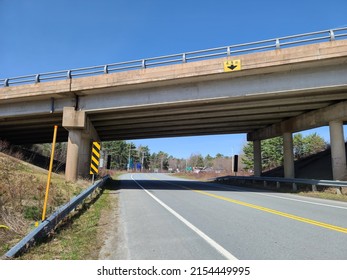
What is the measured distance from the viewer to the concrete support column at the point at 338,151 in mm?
18656

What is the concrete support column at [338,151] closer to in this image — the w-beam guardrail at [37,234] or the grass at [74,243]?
the grass at [74,243]

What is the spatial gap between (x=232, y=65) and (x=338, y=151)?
9068 mm

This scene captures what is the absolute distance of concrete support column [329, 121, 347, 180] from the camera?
1866cm

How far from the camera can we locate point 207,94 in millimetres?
17969

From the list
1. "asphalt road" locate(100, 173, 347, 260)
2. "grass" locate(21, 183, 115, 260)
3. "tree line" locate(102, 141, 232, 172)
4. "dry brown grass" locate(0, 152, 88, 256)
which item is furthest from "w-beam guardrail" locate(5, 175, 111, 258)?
"tree line" locate(102, 141, 232, 172)

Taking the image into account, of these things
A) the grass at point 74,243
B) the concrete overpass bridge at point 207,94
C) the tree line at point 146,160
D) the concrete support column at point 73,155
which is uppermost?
the tree line at point 146,160

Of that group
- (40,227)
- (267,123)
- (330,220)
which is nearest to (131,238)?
(40,227)

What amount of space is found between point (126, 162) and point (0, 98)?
115 meters

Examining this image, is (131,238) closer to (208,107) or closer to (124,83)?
(124,83)

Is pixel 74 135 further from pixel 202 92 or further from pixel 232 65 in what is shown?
pixel 232 65

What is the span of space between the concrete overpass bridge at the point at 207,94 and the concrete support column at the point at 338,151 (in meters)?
0.06

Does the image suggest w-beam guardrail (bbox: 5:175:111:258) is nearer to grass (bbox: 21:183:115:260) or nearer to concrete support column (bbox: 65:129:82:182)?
grass (bbox: 21:183:115:260)

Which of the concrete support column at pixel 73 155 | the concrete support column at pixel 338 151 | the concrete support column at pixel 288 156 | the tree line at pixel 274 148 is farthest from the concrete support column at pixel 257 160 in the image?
the tree line at pixel 274 148

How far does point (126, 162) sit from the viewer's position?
135250 millimetres
